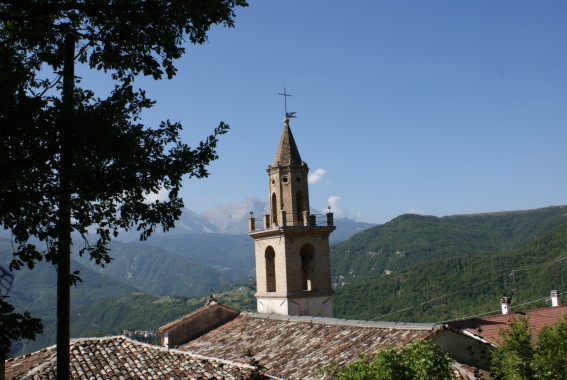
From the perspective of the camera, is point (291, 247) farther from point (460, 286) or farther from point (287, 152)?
point (460, 286)

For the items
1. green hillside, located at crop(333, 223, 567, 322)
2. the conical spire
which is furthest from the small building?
green hillside, located at crop(333, 223, 567, 322)

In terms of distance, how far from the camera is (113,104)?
622 cm

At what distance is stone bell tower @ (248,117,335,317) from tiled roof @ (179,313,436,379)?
1.17 metres

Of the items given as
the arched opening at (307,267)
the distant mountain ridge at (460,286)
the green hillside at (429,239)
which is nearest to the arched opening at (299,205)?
the arched opening at (307,267)

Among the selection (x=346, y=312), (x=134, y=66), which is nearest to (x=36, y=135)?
(x=134, y=66)

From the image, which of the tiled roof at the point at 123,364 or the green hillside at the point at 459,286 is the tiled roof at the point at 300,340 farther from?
the green hillside at the point at 459,286

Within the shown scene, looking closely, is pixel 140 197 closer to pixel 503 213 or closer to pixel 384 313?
pixel 384 313

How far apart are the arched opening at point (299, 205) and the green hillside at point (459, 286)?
4260 centimetres

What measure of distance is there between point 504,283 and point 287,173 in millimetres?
59947

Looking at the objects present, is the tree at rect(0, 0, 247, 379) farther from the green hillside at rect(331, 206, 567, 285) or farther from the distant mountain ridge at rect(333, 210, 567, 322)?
the green hillside at rect(331, 206, 567, 285)

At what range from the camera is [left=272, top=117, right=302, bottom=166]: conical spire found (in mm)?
22906

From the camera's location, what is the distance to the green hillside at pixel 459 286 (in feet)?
221

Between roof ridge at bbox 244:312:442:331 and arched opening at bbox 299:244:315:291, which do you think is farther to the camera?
arched opening at bbox 299:244:315:291

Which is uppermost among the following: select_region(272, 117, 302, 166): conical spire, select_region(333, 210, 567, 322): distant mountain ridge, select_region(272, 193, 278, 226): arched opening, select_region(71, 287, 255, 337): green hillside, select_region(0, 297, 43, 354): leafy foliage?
select_region(272, 117, 302, 166): conical spire
